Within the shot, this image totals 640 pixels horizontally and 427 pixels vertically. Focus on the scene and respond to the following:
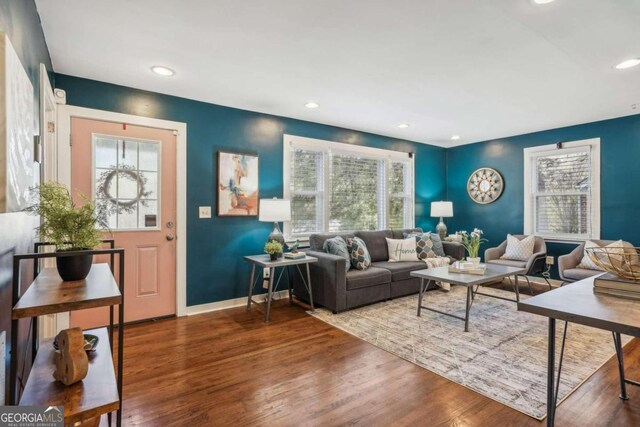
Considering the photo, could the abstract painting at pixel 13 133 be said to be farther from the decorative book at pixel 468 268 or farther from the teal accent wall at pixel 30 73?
the decorative book at pixel 468 268

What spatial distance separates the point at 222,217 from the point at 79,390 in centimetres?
277

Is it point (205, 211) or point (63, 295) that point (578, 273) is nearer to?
point (205, 211)

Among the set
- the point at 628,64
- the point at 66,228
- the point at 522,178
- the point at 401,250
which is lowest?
the point at 401,250

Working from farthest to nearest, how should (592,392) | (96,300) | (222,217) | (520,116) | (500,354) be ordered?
(520,116)
(222,217)
(500,354)
(592,392)
(96,300)

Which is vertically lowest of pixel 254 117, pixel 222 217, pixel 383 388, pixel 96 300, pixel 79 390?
pixel 383 388

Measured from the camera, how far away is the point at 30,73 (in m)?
1.80

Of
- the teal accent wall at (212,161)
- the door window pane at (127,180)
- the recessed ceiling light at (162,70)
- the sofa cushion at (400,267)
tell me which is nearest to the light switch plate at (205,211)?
the teal accent wall at (212,161)

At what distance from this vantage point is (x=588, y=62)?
106 inches

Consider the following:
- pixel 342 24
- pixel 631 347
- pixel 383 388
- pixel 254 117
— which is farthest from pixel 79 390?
pixel 631 347

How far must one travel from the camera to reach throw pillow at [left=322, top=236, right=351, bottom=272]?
3.90 m

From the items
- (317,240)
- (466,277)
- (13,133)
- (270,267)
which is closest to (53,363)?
(13,133)

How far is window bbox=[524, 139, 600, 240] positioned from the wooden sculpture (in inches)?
226

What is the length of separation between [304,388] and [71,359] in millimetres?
1416

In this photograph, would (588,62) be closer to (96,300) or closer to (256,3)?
(256,3)
